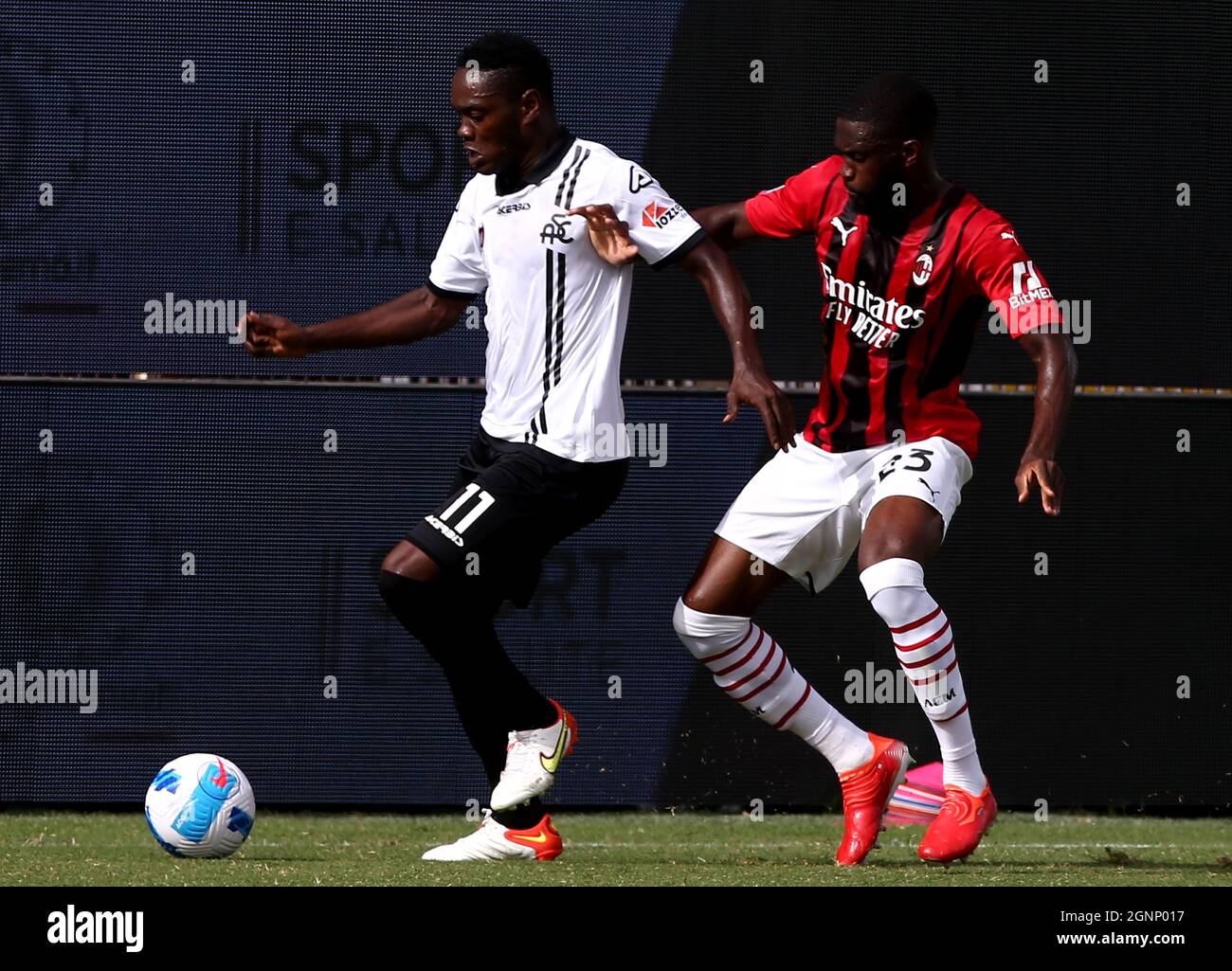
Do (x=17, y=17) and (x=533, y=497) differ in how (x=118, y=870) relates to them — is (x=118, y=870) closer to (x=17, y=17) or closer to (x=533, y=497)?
(x=533, y=497)

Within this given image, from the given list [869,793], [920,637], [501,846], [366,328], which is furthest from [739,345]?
[501,846]

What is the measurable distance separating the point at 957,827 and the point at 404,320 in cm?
222

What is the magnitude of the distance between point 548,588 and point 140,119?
2104mm

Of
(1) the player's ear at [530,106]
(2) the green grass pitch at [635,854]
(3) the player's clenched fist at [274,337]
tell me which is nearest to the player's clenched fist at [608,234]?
(1) the player's ear at [530,106]

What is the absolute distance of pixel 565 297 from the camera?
19.7 feet

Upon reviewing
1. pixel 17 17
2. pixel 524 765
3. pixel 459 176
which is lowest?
pixel 524 765

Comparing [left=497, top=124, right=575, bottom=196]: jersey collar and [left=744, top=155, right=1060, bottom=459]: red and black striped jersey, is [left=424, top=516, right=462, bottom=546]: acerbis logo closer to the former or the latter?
[left=497, top=124, right=575, bottom=196]: jersey collar

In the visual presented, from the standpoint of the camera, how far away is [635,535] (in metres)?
7.16

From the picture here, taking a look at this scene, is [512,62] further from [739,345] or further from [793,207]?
[739,345]

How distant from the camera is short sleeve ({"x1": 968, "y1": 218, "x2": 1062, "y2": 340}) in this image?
19.0ft

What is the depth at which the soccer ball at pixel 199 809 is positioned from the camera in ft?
19.1

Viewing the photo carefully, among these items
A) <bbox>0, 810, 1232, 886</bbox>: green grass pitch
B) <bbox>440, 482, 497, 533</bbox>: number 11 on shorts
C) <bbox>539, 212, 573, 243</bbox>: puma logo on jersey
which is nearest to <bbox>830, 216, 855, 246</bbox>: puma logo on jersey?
<bbox>539, 212, 573, 243</bbox>: puma logo on jersey

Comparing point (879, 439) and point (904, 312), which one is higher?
point (904, 312)

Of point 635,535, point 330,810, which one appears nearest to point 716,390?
point 635,535
